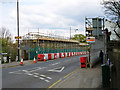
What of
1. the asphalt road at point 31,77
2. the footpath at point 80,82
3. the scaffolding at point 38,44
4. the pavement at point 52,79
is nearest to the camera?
the footpath at point 80,82

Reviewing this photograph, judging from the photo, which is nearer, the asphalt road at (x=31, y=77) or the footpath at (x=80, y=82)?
the footpath at (x=80, y=82)

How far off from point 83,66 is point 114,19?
5423mm

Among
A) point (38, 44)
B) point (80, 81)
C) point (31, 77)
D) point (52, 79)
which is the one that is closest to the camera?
point (80, 81)

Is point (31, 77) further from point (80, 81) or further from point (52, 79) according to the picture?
point (80, 81)

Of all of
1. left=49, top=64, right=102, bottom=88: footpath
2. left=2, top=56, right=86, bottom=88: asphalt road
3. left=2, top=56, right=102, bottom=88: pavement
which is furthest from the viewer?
left=2, top=56, right=86, bottom=88: asphalt road

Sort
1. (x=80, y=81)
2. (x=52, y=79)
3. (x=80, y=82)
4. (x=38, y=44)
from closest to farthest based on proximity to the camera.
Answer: (x=80, y=82)
(x=80, y=81)
(x=52, y=79)
(x=38, y=44)

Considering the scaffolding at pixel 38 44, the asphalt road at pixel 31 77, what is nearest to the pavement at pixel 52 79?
the asphalt road at pixel 31 77

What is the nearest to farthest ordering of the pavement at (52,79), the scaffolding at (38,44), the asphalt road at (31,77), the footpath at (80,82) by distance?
1. the footpath at (80,82)
2. the pavement at (52,79)
3. the asphalt road at (31,77)
4. the scaffolding at (38,44)

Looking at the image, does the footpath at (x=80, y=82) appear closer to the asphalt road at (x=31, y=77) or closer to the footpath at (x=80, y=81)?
the footpath at (x=80, y=81)

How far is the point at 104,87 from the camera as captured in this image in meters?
8.52

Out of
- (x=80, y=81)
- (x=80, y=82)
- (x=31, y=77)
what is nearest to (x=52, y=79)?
(x=31, y=77)

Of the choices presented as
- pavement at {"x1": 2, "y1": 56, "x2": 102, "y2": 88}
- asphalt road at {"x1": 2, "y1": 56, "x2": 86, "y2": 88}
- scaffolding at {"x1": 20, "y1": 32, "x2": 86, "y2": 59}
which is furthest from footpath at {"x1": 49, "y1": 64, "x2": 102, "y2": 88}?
scaffolding at {"x1": 20, "y1": 32, "x2": 86, "y2": 59}

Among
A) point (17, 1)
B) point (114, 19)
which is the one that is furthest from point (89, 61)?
point (17, 1)

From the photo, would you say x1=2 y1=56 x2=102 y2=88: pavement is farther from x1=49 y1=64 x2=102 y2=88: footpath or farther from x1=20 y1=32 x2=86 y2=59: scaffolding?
x1=20 y1=32 x2=86 y2=59: scaffolding
